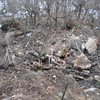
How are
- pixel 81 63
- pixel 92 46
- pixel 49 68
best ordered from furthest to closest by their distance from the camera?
1. pixel 92 46
2. pixel 81 63
3. pixel 49 68

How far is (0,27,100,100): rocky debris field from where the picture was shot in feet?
10.0

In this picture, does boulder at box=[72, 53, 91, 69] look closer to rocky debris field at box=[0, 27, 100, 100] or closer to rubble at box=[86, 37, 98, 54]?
rocky debris field at box=[0, 27, 100, 100]

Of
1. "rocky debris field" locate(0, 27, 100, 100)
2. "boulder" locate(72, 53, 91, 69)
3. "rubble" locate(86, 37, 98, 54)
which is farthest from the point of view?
"rubble" locate(86, 37, 98, 54)

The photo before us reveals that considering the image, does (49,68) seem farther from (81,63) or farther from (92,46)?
(92,46)

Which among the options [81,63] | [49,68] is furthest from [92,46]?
[49,68]

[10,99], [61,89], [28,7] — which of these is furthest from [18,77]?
[28,7]

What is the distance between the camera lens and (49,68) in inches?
184

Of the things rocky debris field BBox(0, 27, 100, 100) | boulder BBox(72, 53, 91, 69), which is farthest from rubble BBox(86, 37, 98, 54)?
boulder BBox(72, 53, 91, 69)

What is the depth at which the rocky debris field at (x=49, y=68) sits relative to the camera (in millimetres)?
3049

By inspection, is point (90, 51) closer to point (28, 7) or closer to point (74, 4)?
point (28, 7)

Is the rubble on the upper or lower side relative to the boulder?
upper

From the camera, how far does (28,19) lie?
1041 centimetres

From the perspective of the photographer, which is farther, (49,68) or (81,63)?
(81,63)

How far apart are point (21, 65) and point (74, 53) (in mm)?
2466
